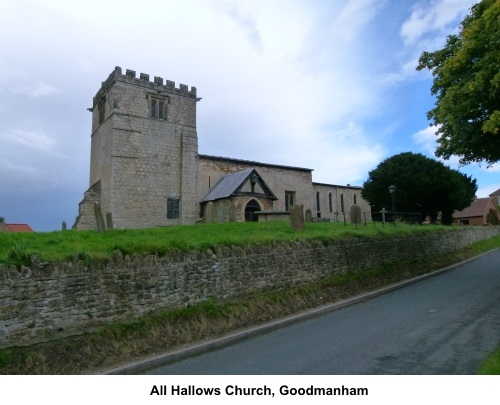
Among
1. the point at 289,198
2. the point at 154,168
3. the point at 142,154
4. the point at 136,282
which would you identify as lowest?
the point at 136,282

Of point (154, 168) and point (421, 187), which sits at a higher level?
point (154, 168)

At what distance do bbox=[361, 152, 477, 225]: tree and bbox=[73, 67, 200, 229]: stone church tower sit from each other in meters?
20.5

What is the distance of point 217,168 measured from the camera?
33.9m

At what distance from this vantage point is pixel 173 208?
3014 centimetres

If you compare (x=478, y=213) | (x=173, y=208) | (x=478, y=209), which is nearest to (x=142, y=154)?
(x=173, y=208)

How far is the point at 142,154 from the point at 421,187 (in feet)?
88.7

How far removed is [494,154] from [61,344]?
15.1 meters

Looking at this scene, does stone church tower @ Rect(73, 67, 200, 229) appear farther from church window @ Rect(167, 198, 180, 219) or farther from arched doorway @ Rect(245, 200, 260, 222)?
arched doorway @ Rect(245, 200, 260, 222)

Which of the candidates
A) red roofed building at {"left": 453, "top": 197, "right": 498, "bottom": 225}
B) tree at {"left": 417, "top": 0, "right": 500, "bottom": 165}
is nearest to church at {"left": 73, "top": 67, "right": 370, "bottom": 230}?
tree at {"left": 417, "top": 0, "right": 500, "bottom": 165}

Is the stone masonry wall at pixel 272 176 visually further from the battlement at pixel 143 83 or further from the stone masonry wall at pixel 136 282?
the stone masonry wall at pixel 136 282

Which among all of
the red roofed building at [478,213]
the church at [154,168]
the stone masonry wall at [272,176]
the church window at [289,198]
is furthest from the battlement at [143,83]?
the red roofed building at [478,213]

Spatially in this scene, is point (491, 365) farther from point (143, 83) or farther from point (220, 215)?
point (143, 83)

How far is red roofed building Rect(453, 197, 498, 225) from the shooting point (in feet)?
199

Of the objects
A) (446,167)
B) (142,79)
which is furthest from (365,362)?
(446,167)
